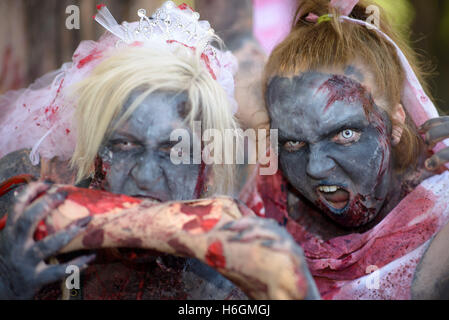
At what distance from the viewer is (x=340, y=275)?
57.6 inches

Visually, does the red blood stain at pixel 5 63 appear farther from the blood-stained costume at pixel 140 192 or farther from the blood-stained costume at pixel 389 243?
the blood-stained costume at pixel 389 243

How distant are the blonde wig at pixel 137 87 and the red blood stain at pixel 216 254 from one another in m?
0.38

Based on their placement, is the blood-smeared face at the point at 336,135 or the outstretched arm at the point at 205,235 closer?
the outstretched arm at the point at 205,235

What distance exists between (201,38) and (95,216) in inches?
23.3

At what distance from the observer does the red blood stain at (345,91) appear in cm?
140

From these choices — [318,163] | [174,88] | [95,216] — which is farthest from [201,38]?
[95,216]

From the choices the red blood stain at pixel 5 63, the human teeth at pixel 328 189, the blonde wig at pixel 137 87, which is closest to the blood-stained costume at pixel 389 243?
the human teeth at pixel 328 189

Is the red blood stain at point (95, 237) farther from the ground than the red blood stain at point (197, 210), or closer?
closer

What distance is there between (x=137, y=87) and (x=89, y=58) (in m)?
0.22

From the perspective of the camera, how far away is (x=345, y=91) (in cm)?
141

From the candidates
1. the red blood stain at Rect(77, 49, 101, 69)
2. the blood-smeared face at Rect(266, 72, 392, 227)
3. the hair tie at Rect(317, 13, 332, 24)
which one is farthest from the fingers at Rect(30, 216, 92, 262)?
the hair tie at Rect(317, 13, 332, 24)
